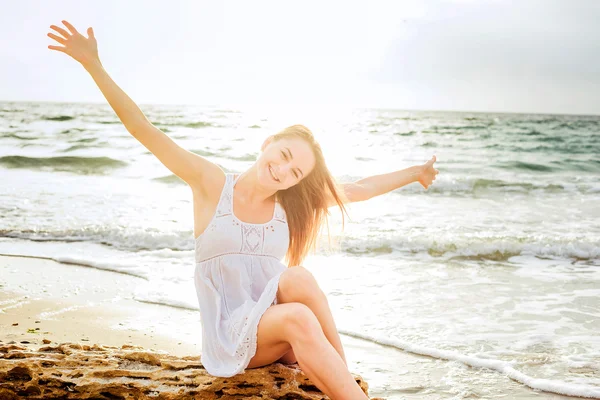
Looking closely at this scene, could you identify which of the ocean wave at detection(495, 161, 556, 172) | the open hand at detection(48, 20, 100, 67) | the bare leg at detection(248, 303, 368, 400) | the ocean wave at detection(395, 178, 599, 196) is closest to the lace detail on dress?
the bare leg at detection(248, 303, 368, 400)

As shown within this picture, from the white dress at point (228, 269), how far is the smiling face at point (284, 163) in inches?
10.0

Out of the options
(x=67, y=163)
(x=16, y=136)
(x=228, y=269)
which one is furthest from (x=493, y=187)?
(x=16, y=136)

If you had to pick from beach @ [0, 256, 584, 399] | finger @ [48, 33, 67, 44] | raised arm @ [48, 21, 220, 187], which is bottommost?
beach @ [0, 256, 584, 399]

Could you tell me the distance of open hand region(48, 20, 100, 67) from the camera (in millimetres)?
3326

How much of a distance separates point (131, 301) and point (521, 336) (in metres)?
3.50

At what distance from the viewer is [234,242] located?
12.0 ft

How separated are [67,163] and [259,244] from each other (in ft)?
56.2

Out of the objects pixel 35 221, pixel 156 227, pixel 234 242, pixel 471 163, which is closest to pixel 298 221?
pixel 234 242

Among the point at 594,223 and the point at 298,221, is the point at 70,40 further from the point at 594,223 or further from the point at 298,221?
the point at 594,223

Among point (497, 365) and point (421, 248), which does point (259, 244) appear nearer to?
point (497, 365)

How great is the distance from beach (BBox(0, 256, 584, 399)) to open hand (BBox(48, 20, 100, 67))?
78.5 inches

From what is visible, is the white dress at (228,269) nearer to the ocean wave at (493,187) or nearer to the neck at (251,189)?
the neck at (251,189)

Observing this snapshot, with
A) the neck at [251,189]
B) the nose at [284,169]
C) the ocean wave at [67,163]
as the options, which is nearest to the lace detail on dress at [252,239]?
the neck at [251,189]

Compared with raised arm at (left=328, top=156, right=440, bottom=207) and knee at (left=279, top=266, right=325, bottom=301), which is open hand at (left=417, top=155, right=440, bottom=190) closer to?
raised arm at (left=328, top=156, right=440, bottom=207)
